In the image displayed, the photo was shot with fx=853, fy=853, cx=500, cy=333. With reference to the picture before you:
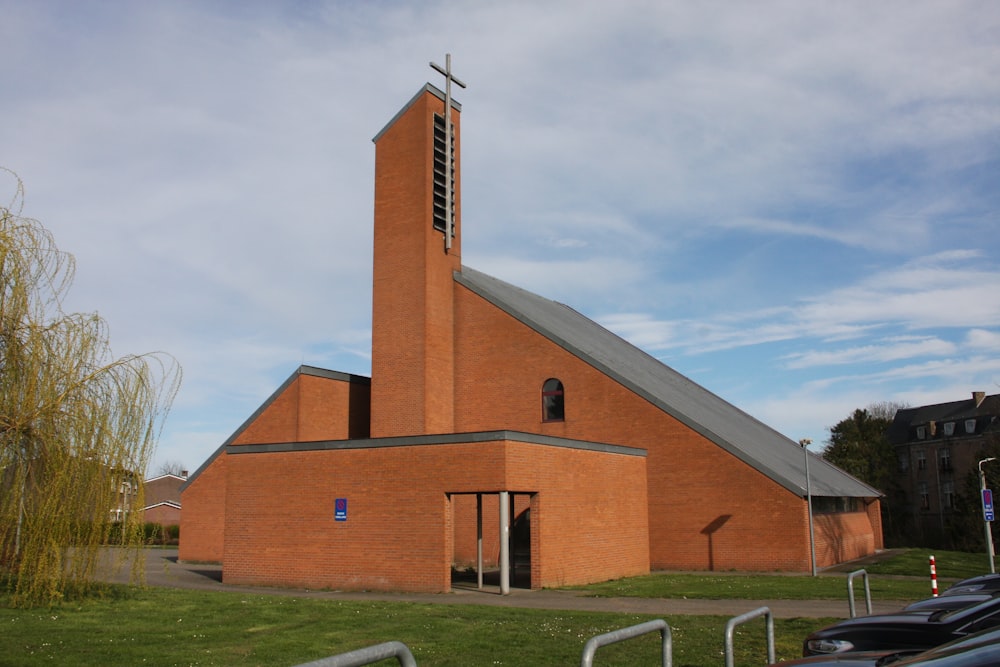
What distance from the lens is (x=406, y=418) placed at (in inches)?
1141

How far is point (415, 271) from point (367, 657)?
84.9ft

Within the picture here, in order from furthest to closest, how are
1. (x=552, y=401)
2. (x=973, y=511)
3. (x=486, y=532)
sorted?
(x=973, y=511)
(x=552, y=401)
(x=486, y=532)

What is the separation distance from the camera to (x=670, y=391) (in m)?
34.1

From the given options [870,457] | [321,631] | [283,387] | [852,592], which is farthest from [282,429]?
[870,457]

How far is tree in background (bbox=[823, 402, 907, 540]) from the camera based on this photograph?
6319 cm

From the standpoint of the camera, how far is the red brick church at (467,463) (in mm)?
21328

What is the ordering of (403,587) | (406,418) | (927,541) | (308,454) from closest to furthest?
1. (403,587)
2. (308,454)
3. (406,418)
4. (927,541)

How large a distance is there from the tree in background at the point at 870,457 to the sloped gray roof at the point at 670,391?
26665mm

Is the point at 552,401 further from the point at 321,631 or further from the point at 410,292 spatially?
Result: the point at 321,631

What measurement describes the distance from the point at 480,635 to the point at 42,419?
26.2ft

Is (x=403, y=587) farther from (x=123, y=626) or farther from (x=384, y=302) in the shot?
(x=384, y=302)

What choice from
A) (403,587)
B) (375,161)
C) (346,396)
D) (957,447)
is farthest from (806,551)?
(957,447)

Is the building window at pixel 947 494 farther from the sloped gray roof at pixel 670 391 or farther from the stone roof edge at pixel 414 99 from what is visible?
the stone roof edge at pixel 414 99

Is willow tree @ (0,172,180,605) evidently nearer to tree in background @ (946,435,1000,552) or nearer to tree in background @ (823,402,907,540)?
tree in background @ (946,435,1000,552)
